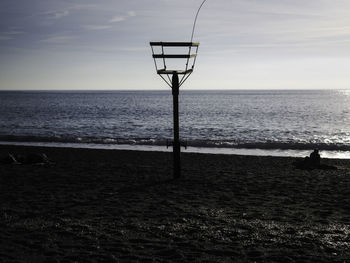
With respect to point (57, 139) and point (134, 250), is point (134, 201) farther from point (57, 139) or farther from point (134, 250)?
point (57, 139)

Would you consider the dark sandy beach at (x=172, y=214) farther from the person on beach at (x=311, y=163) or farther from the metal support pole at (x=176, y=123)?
the person on beach at (x=311, y=163)

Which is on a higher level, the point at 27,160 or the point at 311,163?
the point at 27,160

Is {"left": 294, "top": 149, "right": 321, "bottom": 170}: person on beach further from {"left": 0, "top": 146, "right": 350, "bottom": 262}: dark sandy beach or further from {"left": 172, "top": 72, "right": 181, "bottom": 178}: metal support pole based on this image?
{"left": 172, "top": 72, "right": 181, "bottom": 178}: metal support pole

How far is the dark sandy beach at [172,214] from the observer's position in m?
6.78

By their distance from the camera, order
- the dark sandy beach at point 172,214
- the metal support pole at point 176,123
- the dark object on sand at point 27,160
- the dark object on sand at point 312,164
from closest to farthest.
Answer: the dark sandy beach at point 172,214 < the metal support pole at point 176,123 < the dark object on sand at point 312,164 < the dark object on sand at point 27,160

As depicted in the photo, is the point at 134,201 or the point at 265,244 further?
the point at 134,201

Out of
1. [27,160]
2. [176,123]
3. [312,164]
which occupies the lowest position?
[312,164]

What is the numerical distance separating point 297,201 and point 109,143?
21.7 m

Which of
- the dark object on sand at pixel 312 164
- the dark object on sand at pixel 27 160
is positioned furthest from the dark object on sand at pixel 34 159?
the dark object on sand at pixel 312 164

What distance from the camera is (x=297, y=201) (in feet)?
35.3

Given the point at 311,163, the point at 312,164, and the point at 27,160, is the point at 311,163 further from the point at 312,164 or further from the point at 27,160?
the point at 27,160

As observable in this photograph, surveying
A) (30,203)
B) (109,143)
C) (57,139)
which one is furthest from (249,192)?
(57,139)

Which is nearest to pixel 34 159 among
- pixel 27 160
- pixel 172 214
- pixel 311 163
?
pixel 27 160

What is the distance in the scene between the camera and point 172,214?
365 inches
